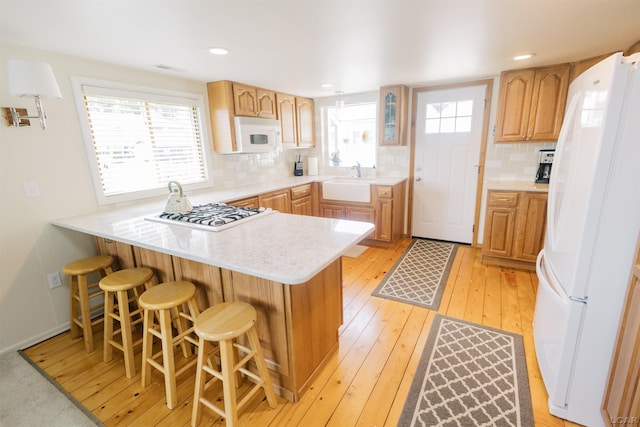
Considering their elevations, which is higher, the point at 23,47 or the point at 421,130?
the point at 23,47

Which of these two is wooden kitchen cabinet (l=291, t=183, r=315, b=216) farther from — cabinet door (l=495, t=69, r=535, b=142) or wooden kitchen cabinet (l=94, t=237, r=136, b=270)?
cabinet door (l=495, t=69, r=535, b=142)

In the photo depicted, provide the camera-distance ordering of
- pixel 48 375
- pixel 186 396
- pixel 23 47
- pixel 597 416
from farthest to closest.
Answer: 1. pixel 23 47
2. pixel 48 375
3. pixel 186 396
4. pixel 597 416

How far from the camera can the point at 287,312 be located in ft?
4.94

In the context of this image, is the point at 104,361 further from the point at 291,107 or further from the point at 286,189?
the point at 291,107

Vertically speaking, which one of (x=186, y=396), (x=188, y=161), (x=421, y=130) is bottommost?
(x=186, y=396)

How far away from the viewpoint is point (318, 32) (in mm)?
1913

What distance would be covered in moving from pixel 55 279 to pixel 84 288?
48 centimetres

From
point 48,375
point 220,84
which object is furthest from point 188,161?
point 48,375

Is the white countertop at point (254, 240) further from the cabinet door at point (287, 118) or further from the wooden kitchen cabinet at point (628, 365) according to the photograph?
the cabinet door at point (287, 118)

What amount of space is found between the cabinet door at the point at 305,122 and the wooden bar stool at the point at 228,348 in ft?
10.8

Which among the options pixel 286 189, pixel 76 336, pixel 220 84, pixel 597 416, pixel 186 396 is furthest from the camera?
pixel 286 189

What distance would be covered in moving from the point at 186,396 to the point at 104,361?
759mm

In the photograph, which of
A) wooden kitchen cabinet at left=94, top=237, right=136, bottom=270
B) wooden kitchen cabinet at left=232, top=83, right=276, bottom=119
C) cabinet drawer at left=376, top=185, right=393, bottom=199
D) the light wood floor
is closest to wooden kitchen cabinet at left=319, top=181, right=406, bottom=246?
cabinet drawer at left=376, top=185, right=393, bottom=199

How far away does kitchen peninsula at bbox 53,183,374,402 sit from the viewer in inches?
55.4
